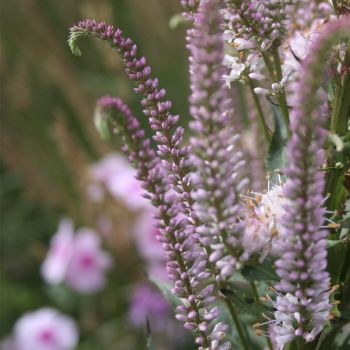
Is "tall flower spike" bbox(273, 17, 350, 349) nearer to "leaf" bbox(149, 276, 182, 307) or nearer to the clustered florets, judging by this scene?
the clustered florets

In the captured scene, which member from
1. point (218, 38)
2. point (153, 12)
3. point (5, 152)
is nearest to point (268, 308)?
point (218, 38)

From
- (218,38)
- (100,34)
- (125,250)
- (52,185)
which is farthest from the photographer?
(52,185)

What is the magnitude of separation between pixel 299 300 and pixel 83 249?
1.46 meters

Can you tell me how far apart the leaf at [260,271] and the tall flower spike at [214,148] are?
0.15 ft

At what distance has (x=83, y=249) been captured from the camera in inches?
76.2

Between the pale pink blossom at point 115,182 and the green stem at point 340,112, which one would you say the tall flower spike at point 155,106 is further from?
the pale pink blossom at point 115,182

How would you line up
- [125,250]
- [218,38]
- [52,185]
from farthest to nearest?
[52,185] < [125,250] < [218,38]

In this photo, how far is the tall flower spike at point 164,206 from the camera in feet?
1.72

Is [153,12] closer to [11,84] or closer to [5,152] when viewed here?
[11,84]

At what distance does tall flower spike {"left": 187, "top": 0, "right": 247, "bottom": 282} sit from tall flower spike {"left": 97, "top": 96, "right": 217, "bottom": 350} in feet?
0.08

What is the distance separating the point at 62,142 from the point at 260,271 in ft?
4.21

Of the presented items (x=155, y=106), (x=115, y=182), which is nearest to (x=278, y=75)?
(x=155, y=106)

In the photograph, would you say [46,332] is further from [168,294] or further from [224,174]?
[224,174]

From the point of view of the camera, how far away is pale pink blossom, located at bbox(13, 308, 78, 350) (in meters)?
1.85
